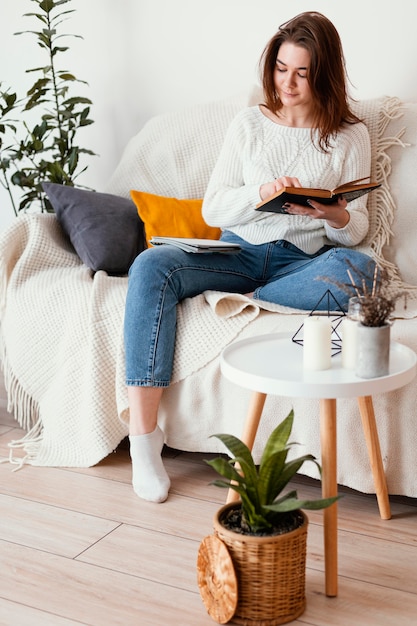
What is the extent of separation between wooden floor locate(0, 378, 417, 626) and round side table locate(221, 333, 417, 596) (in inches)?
4.6

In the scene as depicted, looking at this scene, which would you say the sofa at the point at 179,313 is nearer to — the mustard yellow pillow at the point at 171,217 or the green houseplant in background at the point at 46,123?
the mustard yellow pillow at the point at 171,217

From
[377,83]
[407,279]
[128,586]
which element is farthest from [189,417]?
[377,83]

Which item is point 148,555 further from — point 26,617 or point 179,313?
point 179,313

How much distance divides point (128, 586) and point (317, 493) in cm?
57

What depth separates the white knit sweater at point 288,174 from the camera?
2148 mm

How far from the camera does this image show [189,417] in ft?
6.52

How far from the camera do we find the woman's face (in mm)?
2094

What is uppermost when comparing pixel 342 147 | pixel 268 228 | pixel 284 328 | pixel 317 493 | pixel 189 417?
pixel 342 147

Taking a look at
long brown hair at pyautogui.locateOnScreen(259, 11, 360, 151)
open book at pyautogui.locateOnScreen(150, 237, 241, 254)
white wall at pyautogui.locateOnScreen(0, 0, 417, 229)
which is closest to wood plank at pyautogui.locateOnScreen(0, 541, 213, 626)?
open book at pyautogui.locateOnScreen(150, 237, 241, 254)

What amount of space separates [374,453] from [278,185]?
67 cm

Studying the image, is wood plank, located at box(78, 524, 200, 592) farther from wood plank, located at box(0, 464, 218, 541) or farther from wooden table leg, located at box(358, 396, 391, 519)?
wooden table leg, located at box(358, 396, 391, 519)

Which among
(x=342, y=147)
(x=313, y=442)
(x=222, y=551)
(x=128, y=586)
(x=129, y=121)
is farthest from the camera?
(x=129, y=121)

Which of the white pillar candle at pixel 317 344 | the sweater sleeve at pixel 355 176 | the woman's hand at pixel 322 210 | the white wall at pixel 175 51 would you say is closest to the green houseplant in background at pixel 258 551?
the white pillar candle at pixel 317 344

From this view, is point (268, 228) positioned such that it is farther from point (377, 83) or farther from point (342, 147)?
point (377, 83)
